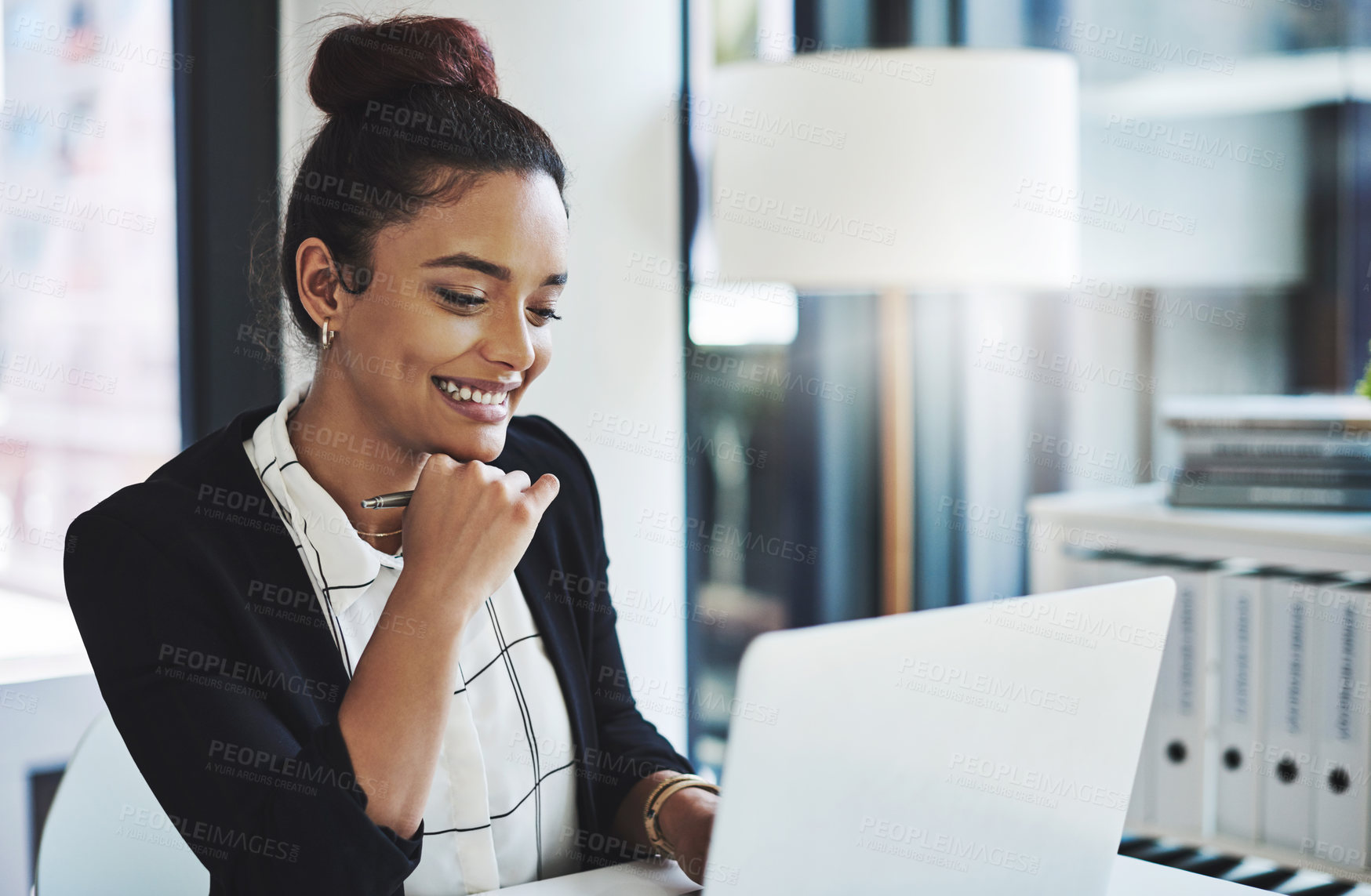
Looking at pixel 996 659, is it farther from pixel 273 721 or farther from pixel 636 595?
pixel 636 595

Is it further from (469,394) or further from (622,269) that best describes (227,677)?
(622,269)

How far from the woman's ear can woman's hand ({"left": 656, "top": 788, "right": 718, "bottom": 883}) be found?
21.9 inches

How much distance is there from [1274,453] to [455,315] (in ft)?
4.42

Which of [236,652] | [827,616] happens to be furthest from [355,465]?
[827,616]

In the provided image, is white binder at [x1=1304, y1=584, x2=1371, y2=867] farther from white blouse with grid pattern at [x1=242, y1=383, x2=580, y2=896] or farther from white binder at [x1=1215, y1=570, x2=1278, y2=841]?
white blouse with grid pattern at [x1=242, y1=383, x2=580, y2=896]

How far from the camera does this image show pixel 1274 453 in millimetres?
1864

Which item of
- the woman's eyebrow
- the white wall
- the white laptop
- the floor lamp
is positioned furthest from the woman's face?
the white wall

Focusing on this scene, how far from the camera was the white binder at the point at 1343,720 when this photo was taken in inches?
67.0

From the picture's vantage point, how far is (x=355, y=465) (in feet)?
3.89

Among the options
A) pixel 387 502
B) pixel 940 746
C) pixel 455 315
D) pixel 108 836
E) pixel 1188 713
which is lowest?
pixel 1188 713

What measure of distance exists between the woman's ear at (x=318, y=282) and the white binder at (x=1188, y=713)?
1.31m

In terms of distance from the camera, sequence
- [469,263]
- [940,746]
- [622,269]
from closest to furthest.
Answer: [940,746], [469,263], [622,269]

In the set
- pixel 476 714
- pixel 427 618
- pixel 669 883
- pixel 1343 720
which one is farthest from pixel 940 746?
pixel 1343 720

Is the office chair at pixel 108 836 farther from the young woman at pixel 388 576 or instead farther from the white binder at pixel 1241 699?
the white binder at pixel 1241 699
